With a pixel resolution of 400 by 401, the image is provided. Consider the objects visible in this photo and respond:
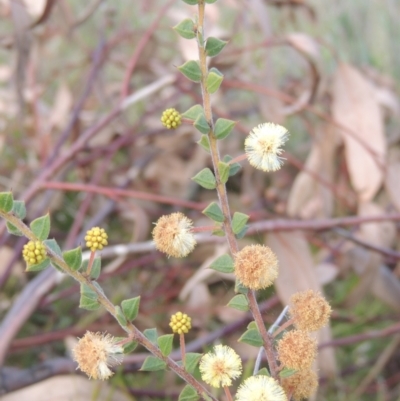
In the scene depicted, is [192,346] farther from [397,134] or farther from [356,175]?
[397,134]

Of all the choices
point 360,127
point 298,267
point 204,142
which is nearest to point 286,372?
point 204,142

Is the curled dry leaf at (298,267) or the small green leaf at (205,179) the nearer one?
the small green leaf at (205,179)

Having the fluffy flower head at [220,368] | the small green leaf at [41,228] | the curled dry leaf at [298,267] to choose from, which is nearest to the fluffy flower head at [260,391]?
the fluffy flower head at [220,368]

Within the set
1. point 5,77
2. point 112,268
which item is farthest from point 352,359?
point 5,77

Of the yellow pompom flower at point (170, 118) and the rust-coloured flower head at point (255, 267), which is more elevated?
the yellow pompom flower at point (170, 118)

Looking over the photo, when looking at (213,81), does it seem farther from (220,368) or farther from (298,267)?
(298,267)

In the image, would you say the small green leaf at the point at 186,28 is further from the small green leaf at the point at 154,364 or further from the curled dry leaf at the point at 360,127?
the curled dry leaf at the point at 360,127
